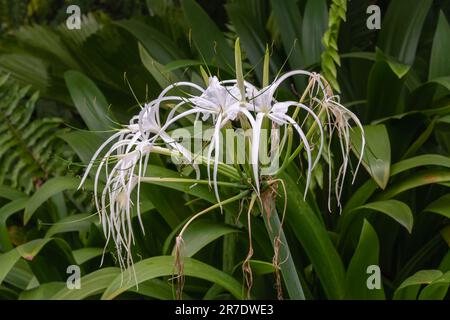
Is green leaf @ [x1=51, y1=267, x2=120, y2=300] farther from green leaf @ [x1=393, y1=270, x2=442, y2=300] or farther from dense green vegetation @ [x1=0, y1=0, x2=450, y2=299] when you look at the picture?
green leaf @ [x1=393, y1=270, x2=442, y2=300]

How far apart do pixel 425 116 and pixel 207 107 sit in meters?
1.44

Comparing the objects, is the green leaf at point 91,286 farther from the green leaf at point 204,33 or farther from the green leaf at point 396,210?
the green leaf at point 204,33

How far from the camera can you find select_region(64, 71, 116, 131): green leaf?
118 inches

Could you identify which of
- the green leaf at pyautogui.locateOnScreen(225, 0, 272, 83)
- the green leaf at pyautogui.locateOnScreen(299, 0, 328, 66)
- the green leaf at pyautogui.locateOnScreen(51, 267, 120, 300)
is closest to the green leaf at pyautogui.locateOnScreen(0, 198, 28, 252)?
the green leaf at pyautogui.locateOnScreen(51, 267, 120, 300)

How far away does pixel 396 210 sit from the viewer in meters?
2.28

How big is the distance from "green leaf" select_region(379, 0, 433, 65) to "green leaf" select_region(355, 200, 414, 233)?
102 cm

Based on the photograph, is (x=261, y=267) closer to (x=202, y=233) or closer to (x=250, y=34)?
(x=202, y=233)

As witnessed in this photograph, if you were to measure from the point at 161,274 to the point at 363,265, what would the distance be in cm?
63

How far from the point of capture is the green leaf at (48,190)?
2633 mm

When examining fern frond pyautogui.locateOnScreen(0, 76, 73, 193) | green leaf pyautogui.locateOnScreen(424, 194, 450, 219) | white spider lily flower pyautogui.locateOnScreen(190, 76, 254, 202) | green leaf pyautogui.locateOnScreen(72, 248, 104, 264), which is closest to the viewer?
white spider lily flower pyautogui.locateOnScreen(190, 76, 254, 202)

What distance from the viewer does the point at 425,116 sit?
2.68 meters

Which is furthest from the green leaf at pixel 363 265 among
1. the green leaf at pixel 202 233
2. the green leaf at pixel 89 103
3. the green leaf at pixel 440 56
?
the green leaf at pixel 89 103
